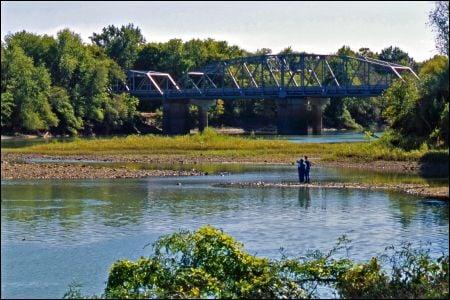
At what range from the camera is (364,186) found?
5631cm

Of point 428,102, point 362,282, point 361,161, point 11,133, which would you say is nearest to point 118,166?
point 361,161

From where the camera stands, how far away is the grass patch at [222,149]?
3209 inches

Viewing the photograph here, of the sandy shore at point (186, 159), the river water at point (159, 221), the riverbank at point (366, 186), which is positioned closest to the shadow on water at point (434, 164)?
the sandy shore at point (186, 159)

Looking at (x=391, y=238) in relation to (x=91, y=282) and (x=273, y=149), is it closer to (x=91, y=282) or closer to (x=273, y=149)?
(x=91, y=282)

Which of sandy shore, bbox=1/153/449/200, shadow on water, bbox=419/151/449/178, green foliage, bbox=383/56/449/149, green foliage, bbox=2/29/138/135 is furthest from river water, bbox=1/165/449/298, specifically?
green foliage, bbox=2/29/138/135

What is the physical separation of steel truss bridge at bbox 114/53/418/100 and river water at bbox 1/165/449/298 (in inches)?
3676

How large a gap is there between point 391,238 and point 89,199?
61.2ft

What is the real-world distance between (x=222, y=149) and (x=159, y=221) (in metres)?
54.6

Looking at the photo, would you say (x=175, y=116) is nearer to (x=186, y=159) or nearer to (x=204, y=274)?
(x=186, y=159)

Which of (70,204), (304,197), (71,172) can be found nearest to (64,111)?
(71,172)

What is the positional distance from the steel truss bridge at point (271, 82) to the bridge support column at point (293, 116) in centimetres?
164

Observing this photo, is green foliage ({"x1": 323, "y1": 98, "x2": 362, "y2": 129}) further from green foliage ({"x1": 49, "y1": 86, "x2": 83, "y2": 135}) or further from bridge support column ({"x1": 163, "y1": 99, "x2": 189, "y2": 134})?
green foliage ({"x1": 49, "y1": 86, "x2": 83, "y2": 135})

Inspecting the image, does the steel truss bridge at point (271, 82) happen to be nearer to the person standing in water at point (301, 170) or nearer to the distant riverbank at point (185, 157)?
the distant riverbank at point (185, 157)

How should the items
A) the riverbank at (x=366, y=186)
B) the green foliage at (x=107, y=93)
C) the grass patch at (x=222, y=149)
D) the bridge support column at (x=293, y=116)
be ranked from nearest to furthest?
the riverbank at (x=366, y=186), the grass patch at (x=222, y=149), the green foliage at (x=107, y=93), the bridge support column at (x=293, y=116)
